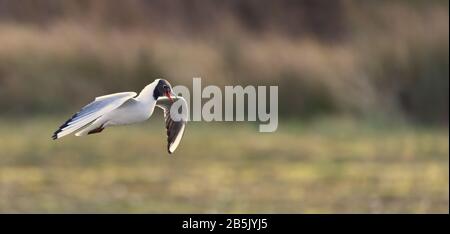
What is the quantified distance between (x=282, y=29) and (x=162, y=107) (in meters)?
11.2

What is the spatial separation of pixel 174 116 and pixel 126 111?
0.66 ft

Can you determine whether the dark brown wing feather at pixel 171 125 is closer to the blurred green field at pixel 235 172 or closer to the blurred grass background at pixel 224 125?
the blurred grass background at pixel 224 125

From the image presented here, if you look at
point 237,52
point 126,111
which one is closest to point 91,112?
point 126,111

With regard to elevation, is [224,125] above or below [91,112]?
above

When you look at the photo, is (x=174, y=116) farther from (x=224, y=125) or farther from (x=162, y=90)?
(x=224, y=125)

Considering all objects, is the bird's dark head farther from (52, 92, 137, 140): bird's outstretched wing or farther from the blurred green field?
the blurred green field

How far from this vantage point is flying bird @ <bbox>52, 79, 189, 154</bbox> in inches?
112

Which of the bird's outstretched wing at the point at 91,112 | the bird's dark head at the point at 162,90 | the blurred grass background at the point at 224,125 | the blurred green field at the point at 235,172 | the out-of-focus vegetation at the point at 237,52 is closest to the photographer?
the bird's outstretched wing at the point at 91,112

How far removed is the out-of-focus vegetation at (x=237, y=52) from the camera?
5.60m

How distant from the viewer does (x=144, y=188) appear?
33.6 feet

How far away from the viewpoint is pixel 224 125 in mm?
5469

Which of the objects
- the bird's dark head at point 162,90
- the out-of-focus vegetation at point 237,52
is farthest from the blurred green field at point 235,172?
the bird's dark head at point 162,90

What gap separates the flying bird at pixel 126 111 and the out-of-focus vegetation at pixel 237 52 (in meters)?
1.20

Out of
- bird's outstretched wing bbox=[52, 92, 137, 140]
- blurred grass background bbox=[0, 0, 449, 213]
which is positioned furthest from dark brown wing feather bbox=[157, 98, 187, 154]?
blurred grass background bbox=[0, 0, 449, 213]
